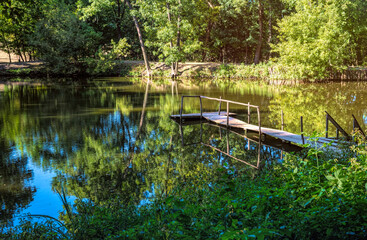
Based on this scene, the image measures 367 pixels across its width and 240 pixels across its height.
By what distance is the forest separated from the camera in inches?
1426

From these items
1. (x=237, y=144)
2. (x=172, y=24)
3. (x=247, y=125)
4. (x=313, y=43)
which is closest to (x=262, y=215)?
(x=237, y=144)

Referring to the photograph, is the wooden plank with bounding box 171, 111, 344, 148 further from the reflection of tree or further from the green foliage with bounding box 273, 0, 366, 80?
the green foliage with bounding box 273, 0, 366, 80

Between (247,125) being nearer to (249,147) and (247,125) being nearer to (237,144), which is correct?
(237,144)

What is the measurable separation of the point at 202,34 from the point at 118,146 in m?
38.1

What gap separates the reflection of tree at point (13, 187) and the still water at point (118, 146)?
0.02 metres

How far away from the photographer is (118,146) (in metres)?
13.6

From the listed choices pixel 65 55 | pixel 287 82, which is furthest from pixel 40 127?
pixel 65 55

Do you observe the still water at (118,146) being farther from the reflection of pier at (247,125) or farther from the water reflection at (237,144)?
the reflection of pier at (247,125)

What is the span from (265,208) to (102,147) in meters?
9.03

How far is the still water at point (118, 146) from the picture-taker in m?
9.09

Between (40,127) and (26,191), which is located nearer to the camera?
(26,191)

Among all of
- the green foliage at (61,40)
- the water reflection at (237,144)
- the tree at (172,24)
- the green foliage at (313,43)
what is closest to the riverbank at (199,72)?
the green foliage at (313,43)

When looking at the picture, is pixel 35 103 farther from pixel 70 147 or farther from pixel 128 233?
pixel 128 233

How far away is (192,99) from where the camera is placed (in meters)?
27.6
